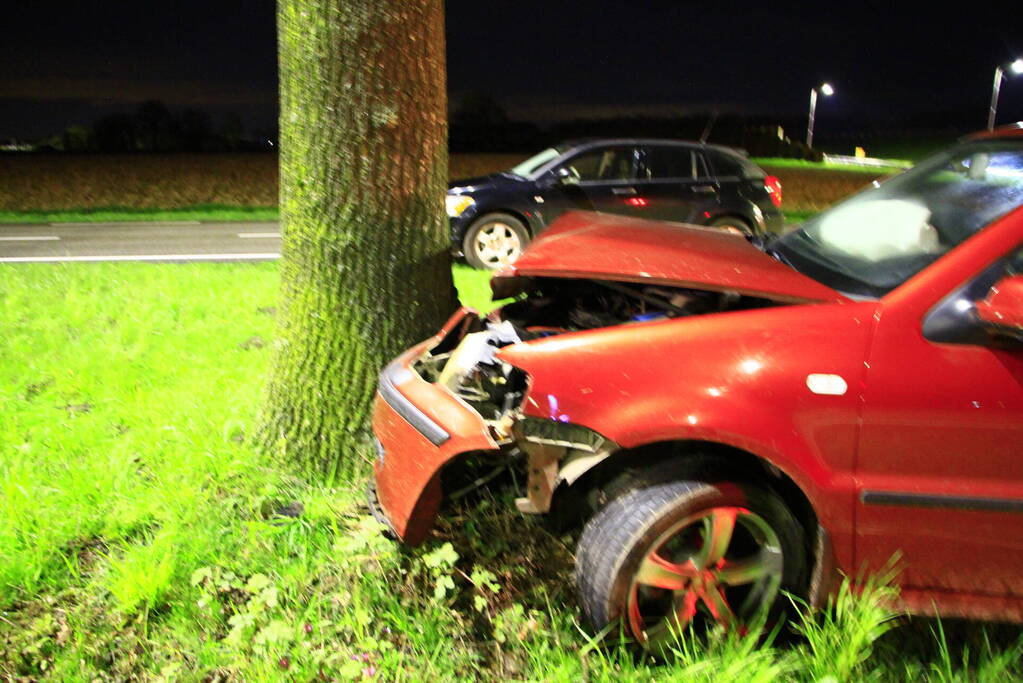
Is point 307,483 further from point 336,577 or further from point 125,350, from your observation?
point 125,350

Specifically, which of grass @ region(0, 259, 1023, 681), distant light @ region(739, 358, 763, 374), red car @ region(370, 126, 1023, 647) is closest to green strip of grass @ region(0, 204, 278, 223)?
grass @ region(0, 259, 1023, 681)

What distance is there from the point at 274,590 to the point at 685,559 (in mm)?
1459

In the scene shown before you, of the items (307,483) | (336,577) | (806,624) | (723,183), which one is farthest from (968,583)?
(723,183)

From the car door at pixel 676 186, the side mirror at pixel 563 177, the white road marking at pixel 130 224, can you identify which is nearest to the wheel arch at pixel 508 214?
the side mirror at pixel 563 177

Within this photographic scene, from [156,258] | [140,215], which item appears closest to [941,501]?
[156,258]

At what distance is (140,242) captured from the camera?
417 inches

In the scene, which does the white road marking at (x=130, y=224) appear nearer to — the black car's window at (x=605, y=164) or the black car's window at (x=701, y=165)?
the black car's window at (x=605, y=164)

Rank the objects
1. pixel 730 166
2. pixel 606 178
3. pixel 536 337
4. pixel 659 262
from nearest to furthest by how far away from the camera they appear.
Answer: pixel 659 262 → pixel 536 337 → pixel 606 178 → pixel 730 166

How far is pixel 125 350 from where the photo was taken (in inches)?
203

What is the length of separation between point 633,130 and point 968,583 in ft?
120

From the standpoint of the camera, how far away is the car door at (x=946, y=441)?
2.25 metres

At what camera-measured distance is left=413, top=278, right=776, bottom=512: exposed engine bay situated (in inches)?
98.6

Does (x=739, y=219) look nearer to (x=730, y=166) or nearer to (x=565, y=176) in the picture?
(x=730, y=166)

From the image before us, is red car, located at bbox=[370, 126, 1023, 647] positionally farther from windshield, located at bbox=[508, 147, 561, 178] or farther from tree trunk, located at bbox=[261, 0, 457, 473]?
windshield, located at bbox=[508, 147, 561, 178]
